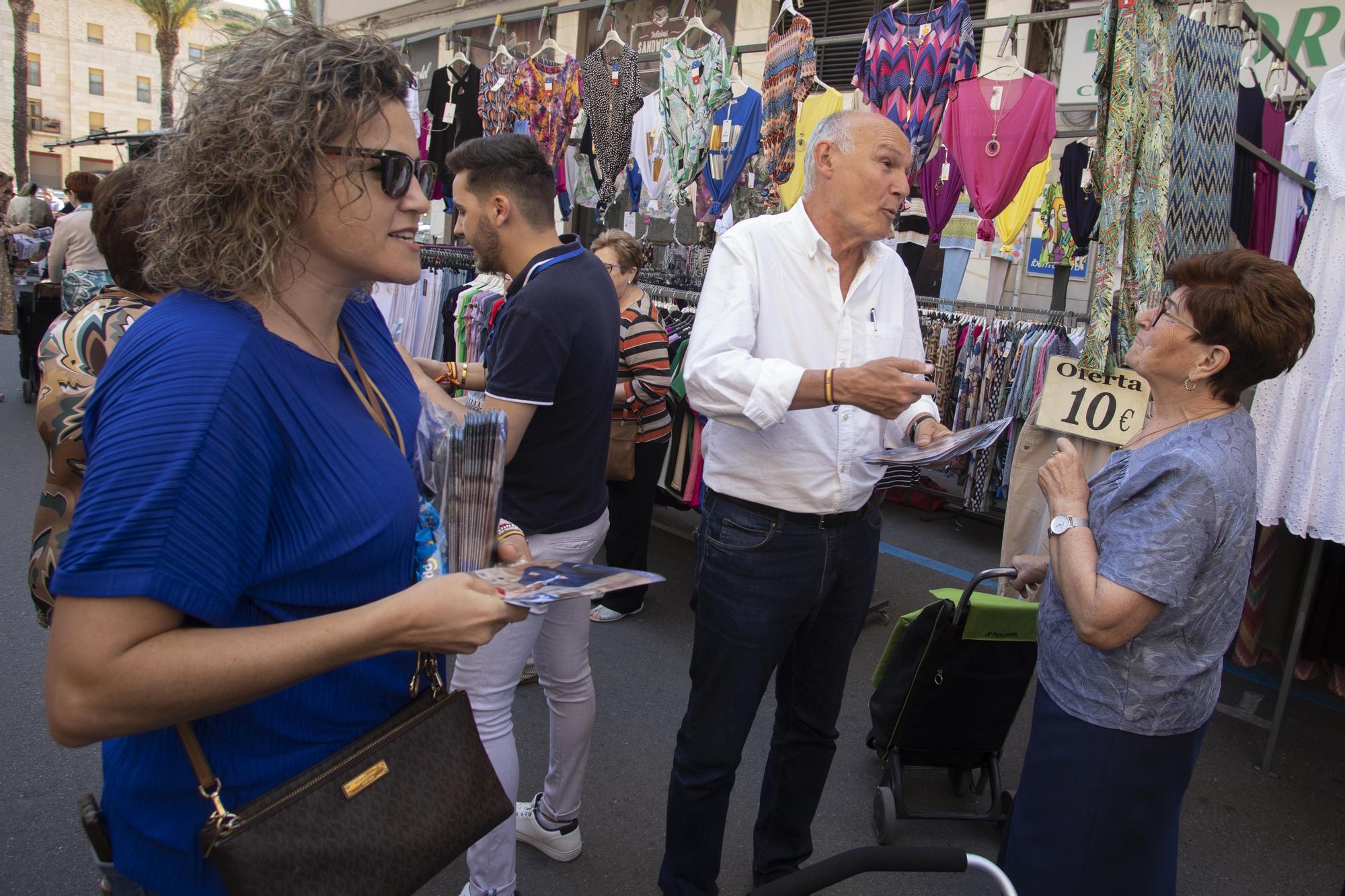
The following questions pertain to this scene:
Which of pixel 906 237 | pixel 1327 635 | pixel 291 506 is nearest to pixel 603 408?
pixel 291 506

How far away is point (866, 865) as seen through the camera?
1.21m

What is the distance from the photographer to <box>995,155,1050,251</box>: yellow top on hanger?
259 inches

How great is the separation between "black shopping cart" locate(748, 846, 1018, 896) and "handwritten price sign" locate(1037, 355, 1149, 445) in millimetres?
2283

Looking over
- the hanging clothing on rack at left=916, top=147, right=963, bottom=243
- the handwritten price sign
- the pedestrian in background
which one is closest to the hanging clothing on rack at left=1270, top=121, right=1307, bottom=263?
the handwritten price sign

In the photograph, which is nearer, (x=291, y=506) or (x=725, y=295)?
(x=291, y=506)

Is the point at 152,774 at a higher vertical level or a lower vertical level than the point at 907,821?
higher

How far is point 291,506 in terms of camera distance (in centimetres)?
114

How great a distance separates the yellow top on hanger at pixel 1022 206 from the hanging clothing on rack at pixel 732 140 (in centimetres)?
231

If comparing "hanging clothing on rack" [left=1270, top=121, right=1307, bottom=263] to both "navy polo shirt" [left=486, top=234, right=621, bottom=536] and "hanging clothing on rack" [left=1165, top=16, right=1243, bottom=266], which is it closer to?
"hanging clothing on rack" [left=1165, top=16, right=1243, bottom=266]

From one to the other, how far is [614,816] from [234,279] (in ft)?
8.30

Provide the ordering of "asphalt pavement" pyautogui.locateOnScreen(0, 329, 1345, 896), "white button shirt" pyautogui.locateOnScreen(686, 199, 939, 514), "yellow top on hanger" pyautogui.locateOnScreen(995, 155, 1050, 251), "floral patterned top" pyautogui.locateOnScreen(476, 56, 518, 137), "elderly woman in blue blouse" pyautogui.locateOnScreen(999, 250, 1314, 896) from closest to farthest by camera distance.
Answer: "elderly woman in blue blouse" pyautogui.locateOnScreen(999, 250, 1314, 896)
"white button shirt" pyautogui.locateOnScreen(686, 199, 939, 514)
"asphalt pavement" pyautogui.locateOnScreen(0, 329, 1345, 896)
"yellow top on hanger" pyautogui.locateOnScreen(995, 155, 1050, 251)
"floral patterned top" pyautogui.locateOnScreen(476, 56, 518, 137)

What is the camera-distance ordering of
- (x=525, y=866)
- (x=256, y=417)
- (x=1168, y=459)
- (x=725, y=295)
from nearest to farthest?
(x=256, y=417) < (x=1168, y=459) < (x=725, y=295) < (x=525, y=866)

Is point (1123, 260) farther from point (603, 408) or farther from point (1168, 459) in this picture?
point (603, 408)

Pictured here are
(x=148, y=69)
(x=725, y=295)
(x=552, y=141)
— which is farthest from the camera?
(x=148, y=69)
